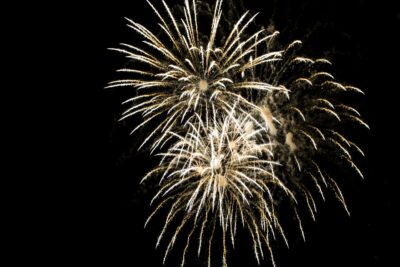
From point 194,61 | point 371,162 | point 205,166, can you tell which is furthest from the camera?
point 371,162

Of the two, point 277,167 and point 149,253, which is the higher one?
point 149,253

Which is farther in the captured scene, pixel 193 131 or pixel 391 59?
pixel 391 59

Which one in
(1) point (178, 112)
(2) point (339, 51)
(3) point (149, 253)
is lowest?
(1) point (178, 112)

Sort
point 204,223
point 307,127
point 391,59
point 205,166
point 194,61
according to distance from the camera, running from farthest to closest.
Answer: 1. point 391,59
2. point 307,127
3. point 204,223
4. point 205,166
5. point 194,61

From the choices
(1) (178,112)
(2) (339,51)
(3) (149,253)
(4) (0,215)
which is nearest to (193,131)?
(1) (178,112)

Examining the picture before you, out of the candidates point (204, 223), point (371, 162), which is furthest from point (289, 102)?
point (371, 162)

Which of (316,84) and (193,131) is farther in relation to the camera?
(316,84)

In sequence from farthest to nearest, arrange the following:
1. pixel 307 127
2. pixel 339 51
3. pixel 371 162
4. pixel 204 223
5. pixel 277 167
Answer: pixel 371 162 → pixel 339 51 → pixel 277 167 → pixel 307 127 → pixel 204 223

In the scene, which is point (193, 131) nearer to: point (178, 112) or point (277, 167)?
point (178, 112)

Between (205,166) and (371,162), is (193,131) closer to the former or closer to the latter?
(205,166)
